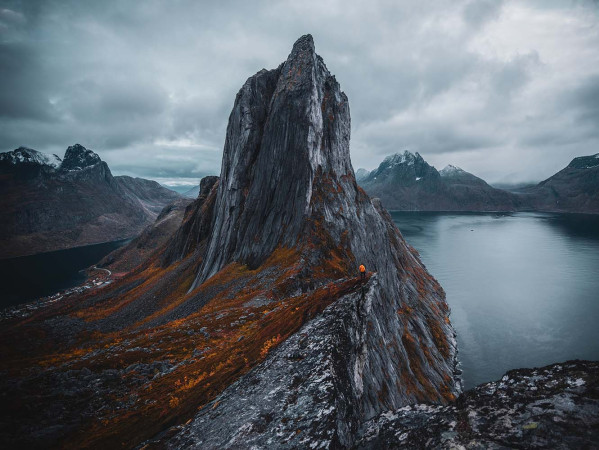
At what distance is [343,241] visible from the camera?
42.6 m

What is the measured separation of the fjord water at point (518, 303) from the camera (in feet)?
185

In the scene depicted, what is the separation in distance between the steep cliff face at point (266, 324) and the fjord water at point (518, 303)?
697 centimetres

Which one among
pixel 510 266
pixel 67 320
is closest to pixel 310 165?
pixel 67 320

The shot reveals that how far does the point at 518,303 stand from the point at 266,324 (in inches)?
3690

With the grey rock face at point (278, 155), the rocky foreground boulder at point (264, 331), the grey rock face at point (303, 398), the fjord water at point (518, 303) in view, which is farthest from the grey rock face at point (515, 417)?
the fjord water at point (518, 303)

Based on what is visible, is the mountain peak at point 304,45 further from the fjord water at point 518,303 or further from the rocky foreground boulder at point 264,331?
the fjord water at point 518,303

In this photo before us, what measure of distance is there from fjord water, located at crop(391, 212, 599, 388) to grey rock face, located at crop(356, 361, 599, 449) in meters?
53.1

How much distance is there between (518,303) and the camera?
82750 millimetres

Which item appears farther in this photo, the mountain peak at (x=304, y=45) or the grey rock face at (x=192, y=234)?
the grey rock face at (x=192, y=234)

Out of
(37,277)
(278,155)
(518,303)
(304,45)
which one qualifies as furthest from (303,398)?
(37,277)

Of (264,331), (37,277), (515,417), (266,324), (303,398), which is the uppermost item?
(515,417)

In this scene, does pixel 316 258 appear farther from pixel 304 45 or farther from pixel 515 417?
pixel 304 45

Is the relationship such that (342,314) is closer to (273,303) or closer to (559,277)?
(273,303)

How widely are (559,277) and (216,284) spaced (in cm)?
12681
